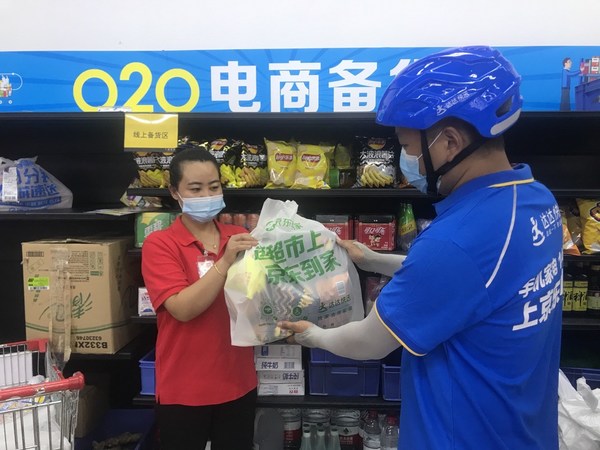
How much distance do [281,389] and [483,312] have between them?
1472 mm

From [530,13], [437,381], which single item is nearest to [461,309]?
[437,381]

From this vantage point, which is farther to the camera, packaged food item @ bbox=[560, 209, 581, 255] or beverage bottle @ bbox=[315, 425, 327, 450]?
beverage bottle @ bbox=[315, 425, 327, 450]

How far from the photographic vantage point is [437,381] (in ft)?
3.58

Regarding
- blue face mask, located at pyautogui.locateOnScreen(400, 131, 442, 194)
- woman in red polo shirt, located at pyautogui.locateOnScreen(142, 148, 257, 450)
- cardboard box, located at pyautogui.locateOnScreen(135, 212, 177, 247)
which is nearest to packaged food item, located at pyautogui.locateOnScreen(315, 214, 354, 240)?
woman in red polo shirt, located at pyautogui.locateOnScreen(142, 148, 257, 450)

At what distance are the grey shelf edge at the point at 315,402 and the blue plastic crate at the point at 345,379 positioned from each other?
4cm

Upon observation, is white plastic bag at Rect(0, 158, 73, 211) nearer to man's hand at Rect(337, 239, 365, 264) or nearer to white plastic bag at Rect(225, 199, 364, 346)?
white plastic bag at Rect(225, 199, 364, 346)

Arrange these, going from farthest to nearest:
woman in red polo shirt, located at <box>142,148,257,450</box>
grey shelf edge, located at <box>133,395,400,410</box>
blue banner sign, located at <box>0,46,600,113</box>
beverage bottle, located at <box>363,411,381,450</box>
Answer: blue banner sign, located at <box>0,46,600,113</box>, beverage bottle, located at <box>363,411,381,450</box>, grey shelf edge, located at <box>133,395,400,410</box>, woman in red polo shirt, located at <box>142,148,257,450</box>

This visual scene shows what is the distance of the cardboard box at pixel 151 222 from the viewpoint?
2129 millimetres

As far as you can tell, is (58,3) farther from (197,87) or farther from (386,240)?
(386,240)

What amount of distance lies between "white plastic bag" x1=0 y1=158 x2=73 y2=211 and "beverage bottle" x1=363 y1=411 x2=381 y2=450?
2.10m

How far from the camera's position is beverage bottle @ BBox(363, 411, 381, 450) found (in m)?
2.29

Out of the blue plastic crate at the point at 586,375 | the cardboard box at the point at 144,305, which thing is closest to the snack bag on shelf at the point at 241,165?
the cardboard box at the point at 144,305

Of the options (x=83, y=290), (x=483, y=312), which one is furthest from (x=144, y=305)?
(x=483, y=312)

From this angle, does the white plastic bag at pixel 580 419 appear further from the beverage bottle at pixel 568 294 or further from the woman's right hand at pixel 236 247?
the woman's right hand at pixel 236 247
